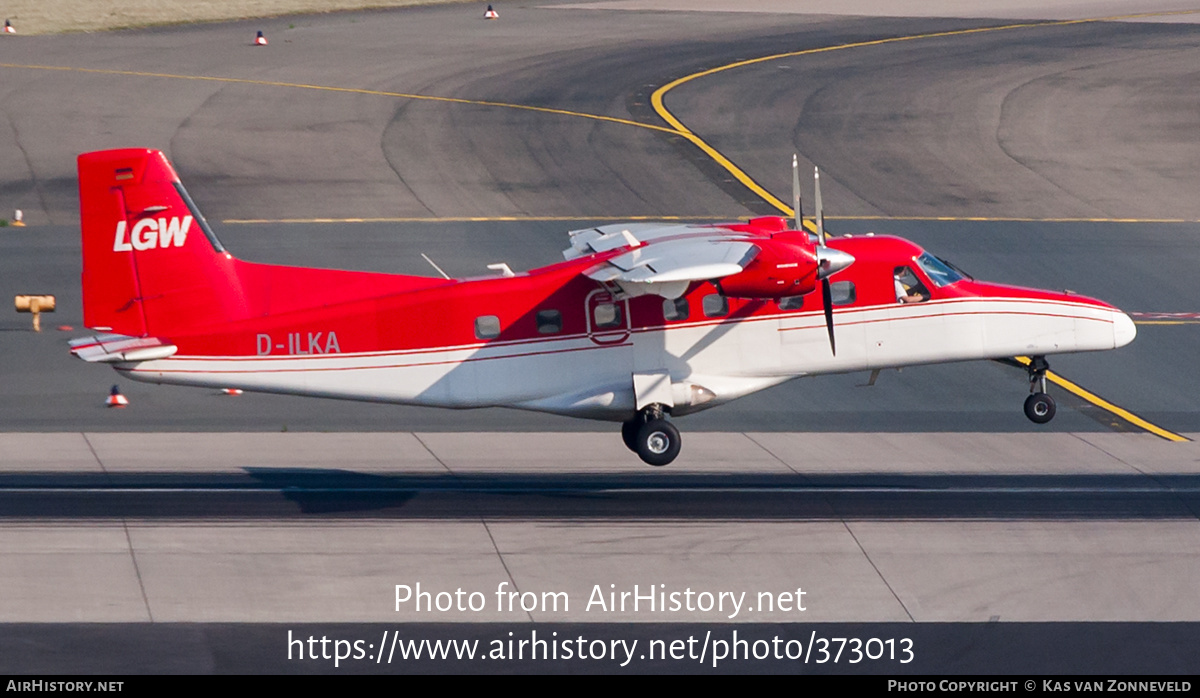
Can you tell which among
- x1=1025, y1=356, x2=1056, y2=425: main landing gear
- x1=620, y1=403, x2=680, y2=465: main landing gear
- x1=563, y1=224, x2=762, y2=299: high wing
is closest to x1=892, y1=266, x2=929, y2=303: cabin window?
x1=1025, y1=356, x2=1056, y2=425: main landing gear

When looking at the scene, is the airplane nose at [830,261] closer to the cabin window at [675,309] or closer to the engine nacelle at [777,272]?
the engine nacelle at [777,272]

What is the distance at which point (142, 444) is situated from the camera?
Answer: 28531mm

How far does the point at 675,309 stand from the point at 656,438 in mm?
2180

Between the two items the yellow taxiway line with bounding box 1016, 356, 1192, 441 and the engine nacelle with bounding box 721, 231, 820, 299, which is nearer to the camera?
the engine nacelle with bounding box 721, 231, 820, 299

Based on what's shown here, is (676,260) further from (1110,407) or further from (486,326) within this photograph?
(1110,407)

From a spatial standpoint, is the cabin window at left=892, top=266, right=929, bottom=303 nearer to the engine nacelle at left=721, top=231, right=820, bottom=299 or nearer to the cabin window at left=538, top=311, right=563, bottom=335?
the engine nacelle at left=721, top=231, right=820, bottom=299

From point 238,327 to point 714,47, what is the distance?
45.7m

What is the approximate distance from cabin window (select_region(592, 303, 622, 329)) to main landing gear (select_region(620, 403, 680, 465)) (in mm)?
1554

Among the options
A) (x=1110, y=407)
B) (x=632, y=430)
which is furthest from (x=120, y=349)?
(x=1110, y=407)

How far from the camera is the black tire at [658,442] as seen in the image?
24.8m

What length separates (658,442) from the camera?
24859mm

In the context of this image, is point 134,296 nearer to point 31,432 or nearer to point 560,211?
point 31,432

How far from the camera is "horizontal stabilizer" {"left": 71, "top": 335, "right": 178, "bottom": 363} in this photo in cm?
2264

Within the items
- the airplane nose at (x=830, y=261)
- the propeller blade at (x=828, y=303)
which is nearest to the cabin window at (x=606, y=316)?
the propeller blade at (x=828, y=303)
